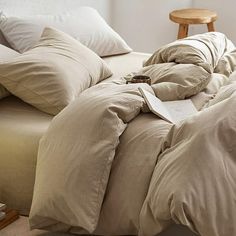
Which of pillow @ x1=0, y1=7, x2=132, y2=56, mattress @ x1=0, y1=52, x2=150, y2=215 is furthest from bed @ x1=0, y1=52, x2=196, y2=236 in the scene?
pillow @ x1=0, y1=7, x2=132, y2=56

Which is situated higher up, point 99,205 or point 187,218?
point 187,218

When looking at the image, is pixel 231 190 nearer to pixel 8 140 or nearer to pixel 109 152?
pixel 109 152

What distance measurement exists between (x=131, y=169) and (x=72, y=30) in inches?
57.0

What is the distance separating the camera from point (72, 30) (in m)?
3.12

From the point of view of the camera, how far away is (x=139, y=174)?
6.01ft

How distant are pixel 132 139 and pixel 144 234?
1.06 feet

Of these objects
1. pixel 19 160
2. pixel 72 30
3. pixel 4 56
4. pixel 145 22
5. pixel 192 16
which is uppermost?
pixel 4 56

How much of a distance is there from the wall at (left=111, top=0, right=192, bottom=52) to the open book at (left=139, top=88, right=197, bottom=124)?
7.46 feet

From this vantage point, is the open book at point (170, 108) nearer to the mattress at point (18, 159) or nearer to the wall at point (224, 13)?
the mattress at point (18, 159)

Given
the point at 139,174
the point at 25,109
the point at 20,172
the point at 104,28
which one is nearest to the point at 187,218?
the point at 139,174

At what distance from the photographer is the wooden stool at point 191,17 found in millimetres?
4031

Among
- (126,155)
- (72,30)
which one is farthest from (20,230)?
(72,30)

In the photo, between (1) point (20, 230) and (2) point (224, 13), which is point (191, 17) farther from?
(1) point (20, 230)

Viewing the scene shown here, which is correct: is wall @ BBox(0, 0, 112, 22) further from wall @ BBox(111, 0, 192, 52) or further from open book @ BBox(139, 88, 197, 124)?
open book @ BBox(139, 88, 197, 124)
